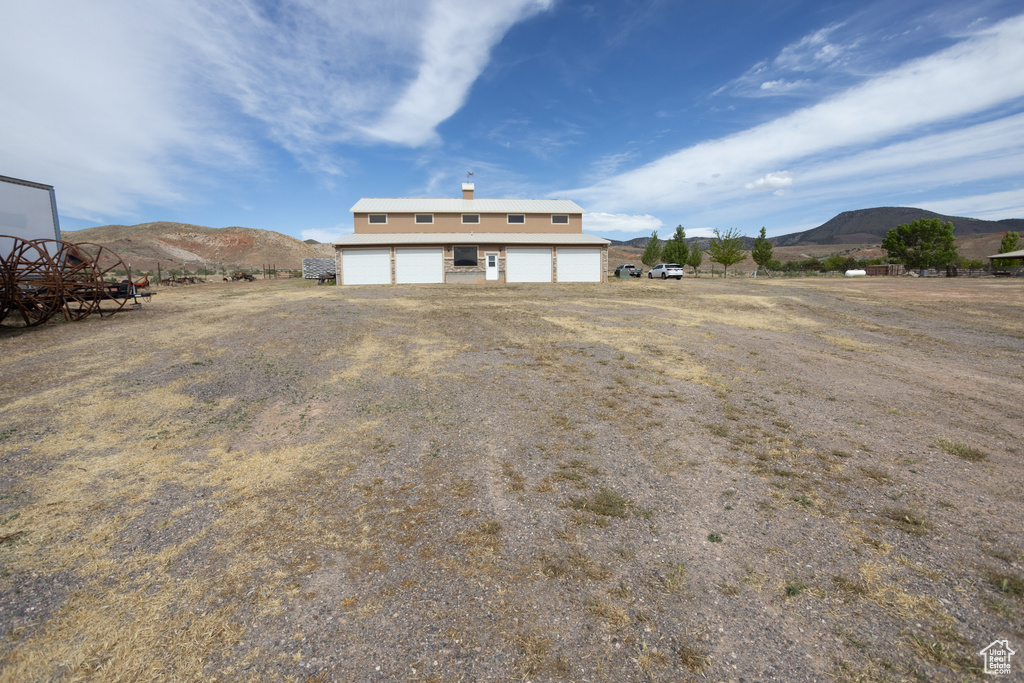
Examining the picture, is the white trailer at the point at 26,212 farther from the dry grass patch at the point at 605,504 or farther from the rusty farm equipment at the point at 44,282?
the dry grass patch at the point at 605,504

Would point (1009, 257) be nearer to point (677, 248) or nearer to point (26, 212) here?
point (677, 248)

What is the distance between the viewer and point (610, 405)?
6.99 metres

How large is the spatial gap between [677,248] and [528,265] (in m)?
37.1

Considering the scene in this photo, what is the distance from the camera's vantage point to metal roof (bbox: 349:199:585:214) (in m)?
34.9

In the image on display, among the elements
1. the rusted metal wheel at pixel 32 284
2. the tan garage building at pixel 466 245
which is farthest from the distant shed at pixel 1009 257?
the rusted metal wheel at pixel 32 284

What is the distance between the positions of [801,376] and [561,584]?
7.70 meters

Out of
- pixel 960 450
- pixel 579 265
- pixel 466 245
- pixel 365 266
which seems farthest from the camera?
pixel 579 265

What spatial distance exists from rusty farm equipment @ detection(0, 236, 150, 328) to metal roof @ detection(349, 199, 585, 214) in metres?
21.2

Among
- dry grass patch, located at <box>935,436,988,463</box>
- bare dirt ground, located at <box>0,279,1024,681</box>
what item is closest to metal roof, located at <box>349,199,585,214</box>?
bare dirt ground, located at <box>0,279,1024,681</box>

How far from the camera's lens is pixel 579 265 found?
32406 millimetres

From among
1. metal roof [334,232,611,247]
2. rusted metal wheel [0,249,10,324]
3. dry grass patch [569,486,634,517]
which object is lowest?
dry grass patch [569,486,634,517]

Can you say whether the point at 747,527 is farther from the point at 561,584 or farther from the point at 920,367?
the point at 920,367

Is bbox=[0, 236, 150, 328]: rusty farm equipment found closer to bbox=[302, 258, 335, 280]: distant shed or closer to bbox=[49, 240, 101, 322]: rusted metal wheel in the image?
bbox=[49, 240, 101, 322]: rusted metal wheel

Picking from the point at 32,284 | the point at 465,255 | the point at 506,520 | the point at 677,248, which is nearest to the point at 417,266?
the point at 465,255
